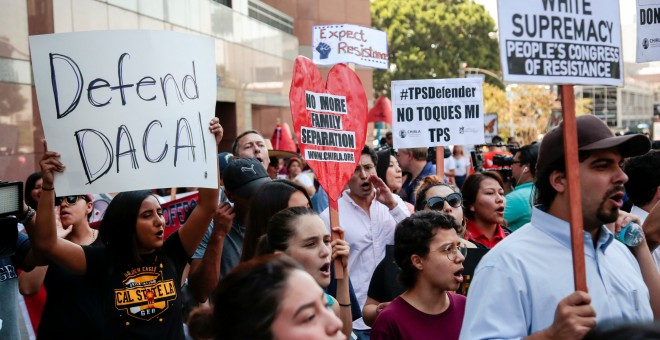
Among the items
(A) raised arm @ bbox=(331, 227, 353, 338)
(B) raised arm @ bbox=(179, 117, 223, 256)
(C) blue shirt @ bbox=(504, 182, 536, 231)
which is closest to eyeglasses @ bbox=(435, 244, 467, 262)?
(A) raised arm @ bbox=(331, 227, 353, 338)

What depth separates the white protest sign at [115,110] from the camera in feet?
13.1

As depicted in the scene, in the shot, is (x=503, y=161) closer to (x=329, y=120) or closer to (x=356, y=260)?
(x=356, y=260)

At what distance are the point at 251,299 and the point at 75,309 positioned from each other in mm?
2313

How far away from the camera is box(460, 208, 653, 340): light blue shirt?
2773 mm

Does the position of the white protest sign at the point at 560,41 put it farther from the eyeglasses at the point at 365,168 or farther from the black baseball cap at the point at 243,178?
the eyeglasses at the point at 365,168

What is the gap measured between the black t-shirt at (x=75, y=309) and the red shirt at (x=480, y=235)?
2456 millimetres

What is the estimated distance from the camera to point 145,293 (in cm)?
409

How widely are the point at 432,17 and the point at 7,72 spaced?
44201 mm

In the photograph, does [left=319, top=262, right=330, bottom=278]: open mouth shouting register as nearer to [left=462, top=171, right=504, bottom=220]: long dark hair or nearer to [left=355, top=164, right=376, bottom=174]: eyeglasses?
[left=462, top=171, right=504, bottom=220]: long dark hair

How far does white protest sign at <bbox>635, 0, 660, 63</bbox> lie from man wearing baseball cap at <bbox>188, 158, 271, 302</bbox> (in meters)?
2.78

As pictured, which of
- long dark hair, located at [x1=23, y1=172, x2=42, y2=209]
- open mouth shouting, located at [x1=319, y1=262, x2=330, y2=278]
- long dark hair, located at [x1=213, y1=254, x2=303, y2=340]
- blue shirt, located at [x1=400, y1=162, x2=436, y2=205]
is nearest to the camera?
long dark hair, located at [x1=213, y1=254, x2=303, y2=340]

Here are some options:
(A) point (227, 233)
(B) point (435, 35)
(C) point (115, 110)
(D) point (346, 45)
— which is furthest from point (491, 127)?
(B) point (435, 35)

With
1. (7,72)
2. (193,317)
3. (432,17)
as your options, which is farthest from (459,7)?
(193,317)

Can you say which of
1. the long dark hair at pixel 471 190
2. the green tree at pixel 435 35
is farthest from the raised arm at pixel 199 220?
the green tree at pixel 435 35
